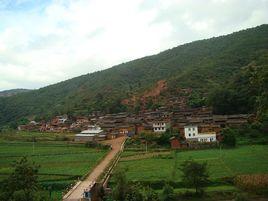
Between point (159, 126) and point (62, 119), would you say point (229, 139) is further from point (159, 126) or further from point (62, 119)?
point (62, 119)

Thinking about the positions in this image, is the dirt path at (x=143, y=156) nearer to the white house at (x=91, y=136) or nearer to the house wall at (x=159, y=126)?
the house wall at (x=159, y=126)

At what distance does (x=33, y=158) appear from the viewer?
5609 cm

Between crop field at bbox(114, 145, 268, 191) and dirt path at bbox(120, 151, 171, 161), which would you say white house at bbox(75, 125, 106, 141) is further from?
dirt path at bbox(120, 151, 171, 161)

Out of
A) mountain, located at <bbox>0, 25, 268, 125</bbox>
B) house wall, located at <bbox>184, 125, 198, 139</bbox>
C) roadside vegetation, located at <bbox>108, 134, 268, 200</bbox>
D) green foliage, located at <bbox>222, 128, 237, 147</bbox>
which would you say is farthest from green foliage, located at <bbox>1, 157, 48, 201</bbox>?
mountain, located at <bbox>0, 25, 268, 125</bbox>

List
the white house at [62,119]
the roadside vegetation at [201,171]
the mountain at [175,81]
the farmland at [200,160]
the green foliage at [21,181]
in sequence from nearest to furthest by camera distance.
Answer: the green foliage at [21,181]
the roadside vegetation at [201,171]
the farmland at [200,160]
the mountain at [175,81]
the white house at [62,119]

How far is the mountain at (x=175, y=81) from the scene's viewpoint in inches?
3110

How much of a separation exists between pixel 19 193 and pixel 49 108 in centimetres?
10641

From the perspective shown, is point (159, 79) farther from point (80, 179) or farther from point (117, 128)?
point (80, 179)

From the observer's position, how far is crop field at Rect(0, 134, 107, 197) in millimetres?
43519

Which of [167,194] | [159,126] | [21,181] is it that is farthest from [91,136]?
[21,181]

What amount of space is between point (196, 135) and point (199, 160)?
598 inches

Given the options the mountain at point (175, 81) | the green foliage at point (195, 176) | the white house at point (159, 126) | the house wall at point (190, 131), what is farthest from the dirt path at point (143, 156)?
the mountain at point (175, 81)

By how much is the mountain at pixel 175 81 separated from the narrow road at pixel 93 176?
78.1 ft

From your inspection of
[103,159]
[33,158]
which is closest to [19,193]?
[103,159]
